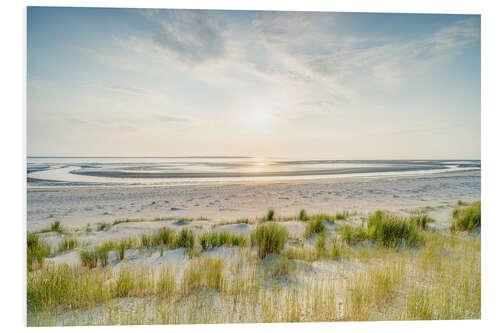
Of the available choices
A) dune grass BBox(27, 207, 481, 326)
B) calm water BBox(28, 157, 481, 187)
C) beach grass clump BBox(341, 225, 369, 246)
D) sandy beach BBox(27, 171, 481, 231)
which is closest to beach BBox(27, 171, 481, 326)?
dune grass BBox(27, 207, 481, 326)

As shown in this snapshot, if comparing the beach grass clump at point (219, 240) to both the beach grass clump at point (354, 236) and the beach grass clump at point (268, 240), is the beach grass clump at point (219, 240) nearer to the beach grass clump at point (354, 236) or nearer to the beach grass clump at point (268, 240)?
the beach grass clump at point (268, 240)

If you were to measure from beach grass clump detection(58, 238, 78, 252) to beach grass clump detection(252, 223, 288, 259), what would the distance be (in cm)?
263

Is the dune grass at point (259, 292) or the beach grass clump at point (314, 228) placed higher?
the beach grass clump at point (314, 228)

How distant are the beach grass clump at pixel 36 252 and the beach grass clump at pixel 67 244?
14 cm

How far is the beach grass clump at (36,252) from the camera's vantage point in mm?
2555

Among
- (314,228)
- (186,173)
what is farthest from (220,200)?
(186,173)

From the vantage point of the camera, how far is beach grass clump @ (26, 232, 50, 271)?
2.55 meters

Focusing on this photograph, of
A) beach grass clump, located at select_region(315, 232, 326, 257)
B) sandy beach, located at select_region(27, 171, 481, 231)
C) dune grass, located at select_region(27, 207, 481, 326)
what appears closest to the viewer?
dune grass, located at select_region(27, 207, 481, 326)

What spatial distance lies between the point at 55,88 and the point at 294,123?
3.67 meters

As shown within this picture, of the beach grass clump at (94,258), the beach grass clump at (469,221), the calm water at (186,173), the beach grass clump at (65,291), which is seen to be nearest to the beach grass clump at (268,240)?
the beach grass clump at (65,291)

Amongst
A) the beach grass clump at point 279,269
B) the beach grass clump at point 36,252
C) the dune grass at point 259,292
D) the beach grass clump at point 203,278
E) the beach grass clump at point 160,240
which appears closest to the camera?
the dune grass at point 259,292

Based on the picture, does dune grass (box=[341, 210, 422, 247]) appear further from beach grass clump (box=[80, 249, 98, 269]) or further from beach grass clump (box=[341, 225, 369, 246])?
beach grass clump (box=[80, 249, 98, 269])

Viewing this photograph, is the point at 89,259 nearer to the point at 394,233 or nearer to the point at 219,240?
the point at 219,240
